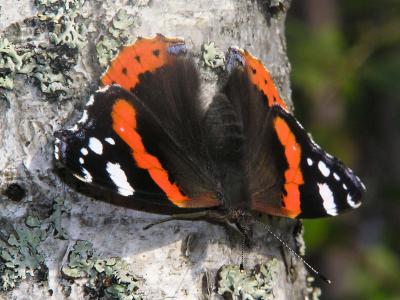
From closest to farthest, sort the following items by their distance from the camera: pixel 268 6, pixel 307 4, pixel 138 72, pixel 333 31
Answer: pixel 138 72 → pixel 268 6 → pixel 333 31 → pixel 307 4

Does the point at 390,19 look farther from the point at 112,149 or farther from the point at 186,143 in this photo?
the point at 112,149

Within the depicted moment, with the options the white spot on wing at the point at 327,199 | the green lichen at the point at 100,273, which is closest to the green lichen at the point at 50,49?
the green lichen at the point at 100,273

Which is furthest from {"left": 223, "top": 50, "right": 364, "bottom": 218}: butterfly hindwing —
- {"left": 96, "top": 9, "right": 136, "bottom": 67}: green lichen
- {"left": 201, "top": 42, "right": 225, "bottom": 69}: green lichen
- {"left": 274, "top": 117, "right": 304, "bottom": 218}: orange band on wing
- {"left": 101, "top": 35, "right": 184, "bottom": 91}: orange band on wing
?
{"left": 96, "top": 9, "right": 136, "bottom": 67}: green lichen

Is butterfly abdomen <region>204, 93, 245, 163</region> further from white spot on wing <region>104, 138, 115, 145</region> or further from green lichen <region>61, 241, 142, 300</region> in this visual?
green lichen <region>61, 241, 142, 300</region>

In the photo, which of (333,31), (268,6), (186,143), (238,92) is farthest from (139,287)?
(333,31)

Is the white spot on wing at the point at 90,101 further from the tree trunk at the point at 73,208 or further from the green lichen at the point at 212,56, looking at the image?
the green lichen at the point at 212,56

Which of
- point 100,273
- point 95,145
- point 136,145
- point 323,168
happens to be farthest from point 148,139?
point 323,168
